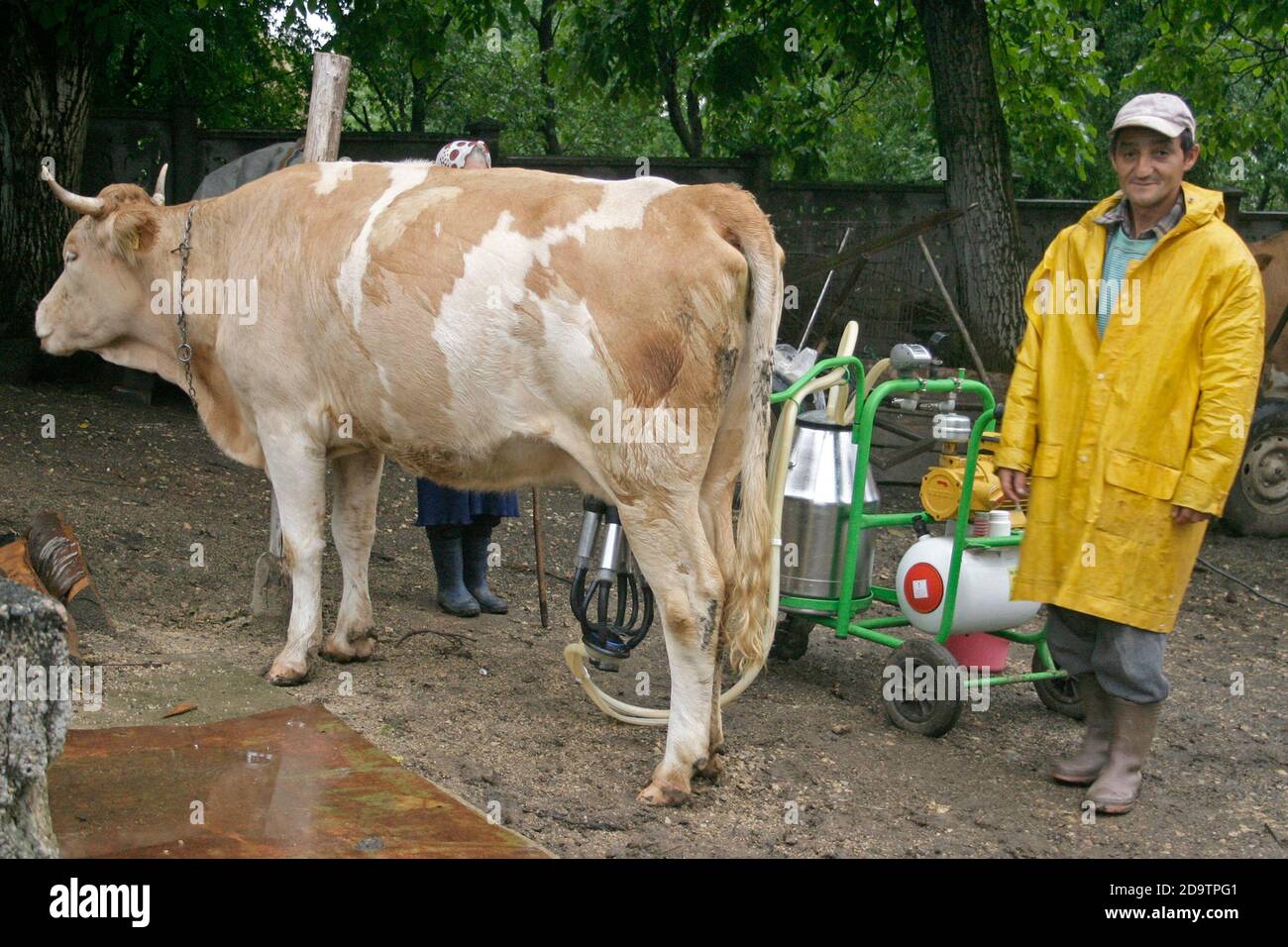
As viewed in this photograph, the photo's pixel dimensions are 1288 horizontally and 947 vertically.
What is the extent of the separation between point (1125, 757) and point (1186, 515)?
87 cm

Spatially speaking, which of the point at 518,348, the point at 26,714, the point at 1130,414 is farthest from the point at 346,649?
the point at 1130,414

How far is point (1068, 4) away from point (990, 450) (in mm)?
9347

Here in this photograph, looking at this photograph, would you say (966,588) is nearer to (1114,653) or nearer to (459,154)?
(1114,653)

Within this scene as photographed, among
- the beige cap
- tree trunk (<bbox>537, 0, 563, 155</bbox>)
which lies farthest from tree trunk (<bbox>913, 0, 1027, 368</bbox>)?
tree trunk (<bbox>537, 0, 563, 155</bbox>)

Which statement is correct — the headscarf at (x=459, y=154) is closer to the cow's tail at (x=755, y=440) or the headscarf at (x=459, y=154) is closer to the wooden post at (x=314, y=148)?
the wooden post at (x=314, y=148)

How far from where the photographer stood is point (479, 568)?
6504 mm

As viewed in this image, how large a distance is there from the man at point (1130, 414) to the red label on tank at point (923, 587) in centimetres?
56

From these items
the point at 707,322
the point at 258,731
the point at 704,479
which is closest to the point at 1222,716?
the point at 704,479

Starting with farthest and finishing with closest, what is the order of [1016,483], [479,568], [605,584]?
[479,568], [605,584], [1016,483]

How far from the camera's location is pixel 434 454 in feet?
15.7

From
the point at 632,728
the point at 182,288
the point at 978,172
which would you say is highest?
the point at 978,172

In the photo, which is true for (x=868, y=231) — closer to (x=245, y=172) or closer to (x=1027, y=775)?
(x=245, y=172)

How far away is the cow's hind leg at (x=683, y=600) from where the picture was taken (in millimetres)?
4289

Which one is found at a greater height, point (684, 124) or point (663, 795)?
point (684, 124)
